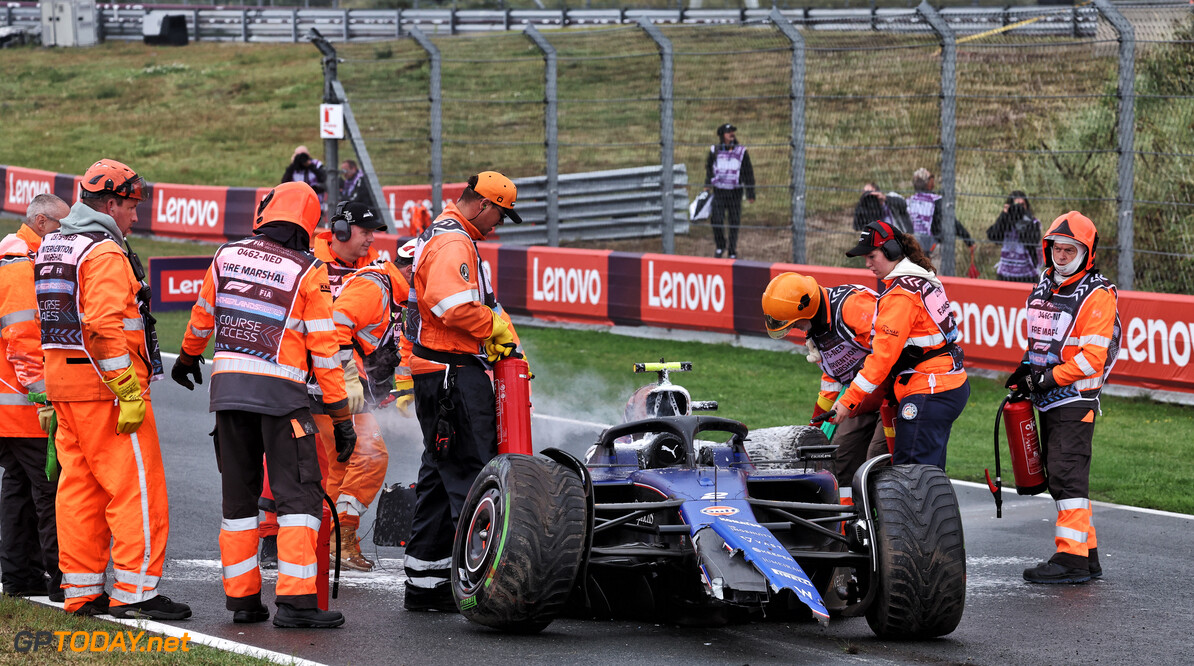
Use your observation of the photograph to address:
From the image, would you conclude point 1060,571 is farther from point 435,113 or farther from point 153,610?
point 435,113

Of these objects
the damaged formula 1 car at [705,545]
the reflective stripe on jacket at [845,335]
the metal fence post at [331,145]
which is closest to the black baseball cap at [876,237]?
the reflective stripe on jacket at [845,335]

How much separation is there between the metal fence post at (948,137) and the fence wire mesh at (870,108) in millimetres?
93

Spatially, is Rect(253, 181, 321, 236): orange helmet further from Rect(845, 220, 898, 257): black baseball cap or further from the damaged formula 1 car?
Rect(845, 220, 898, 257): black baseball cap

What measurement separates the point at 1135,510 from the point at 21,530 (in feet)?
25.0

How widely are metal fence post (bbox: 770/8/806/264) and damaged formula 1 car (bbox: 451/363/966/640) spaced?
946cm

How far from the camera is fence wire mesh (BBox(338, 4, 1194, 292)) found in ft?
47.3

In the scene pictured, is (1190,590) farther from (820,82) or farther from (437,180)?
(437,180)

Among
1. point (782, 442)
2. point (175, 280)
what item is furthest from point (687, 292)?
point (782, 442)

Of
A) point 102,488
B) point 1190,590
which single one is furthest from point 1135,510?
point 102,488

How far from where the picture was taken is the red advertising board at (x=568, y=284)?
55.7 feet

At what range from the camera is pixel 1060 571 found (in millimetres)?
7945

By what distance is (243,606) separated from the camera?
6637mm

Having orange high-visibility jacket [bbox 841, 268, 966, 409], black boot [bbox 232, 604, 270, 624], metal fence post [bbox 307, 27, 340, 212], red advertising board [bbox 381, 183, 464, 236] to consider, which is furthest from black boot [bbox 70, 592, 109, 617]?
red advertising board [bbox 381, 183, 464, 236]

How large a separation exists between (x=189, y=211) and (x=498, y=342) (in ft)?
65.9
